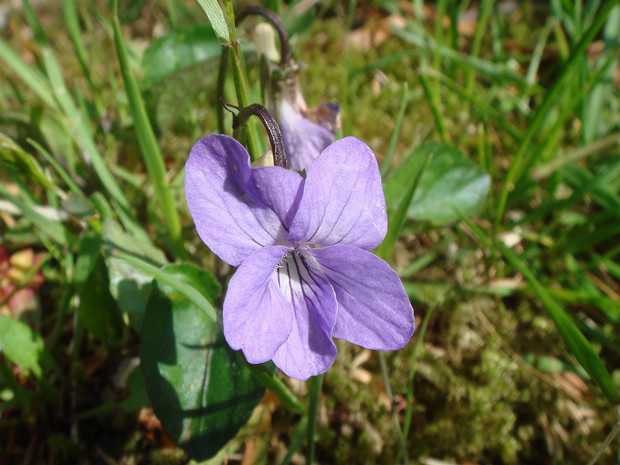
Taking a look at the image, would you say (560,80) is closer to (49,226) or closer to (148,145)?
(148,145)

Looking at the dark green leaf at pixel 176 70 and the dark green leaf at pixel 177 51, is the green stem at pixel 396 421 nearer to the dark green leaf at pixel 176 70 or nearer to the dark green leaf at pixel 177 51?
the dark green leaf at pixel 176 70

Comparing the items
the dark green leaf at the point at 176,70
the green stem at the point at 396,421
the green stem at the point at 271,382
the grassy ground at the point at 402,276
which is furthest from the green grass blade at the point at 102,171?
the green stem at the point at 396,421

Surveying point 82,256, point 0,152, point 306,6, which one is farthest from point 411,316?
point 306,6

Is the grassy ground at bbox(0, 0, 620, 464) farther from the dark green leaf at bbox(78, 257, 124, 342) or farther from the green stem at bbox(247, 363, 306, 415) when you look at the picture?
the green stem at bbox(247, 363, 306, 415)

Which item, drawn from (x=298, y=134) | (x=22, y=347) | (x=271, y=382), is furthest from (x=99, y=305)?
(x=298, y=134)

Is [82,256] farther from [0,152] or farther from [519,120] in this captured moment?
[519,120]
